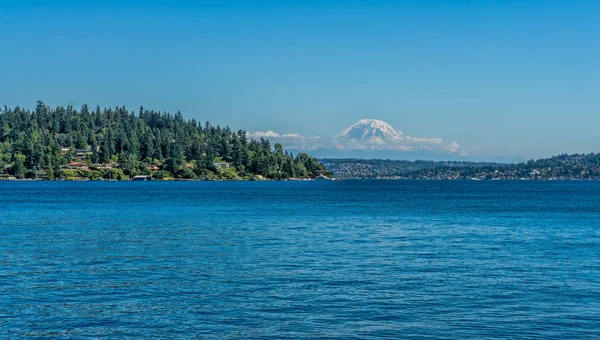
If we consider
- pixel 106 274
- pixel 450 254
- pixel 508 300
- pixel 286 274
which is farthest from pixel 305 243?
pixel 508 300

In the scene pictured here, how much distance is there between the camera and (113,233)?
67.3 metres

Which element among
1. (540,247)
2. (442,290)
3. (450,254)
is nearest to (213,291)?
(442,290)

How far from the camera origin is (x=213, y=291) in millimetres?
36031

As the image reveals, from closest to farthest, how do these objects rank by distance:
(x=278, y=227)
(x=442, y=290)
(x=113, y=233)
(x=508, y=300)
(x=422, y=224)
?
(x=508, y=300) → (x=442, y=290) → (x=113, y=233) → (x=278, y=227) → (x=422, y=224)

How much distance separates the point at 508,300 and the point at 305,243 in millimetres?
26191

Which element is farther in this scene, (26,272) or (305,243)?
(305,243)

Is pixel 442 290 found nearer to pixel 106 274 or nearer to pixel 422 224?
pixel 106 274

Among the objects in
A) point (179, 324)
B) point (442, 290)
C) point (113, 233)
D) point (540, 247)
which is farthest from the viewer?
point (113, 233)

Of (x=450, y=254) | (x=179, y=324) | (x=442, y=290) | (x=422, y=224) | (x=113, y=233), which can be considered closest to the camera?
(x=179, y=324)

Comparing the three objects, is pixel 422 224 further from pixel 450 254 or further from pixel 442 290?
pixel 442 290

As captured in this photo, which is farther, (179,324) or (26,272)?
(26,272)

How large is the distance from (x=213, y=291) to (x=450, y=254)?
22.4 meters

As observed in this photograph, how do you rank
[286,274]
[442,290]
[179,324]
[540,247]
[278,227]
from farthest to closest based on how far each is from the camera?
[278,227] → [540,247] → [286,274] → [442,290] → [179,324]

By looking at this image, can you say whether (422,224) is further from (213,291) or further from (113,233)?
(213,291)
